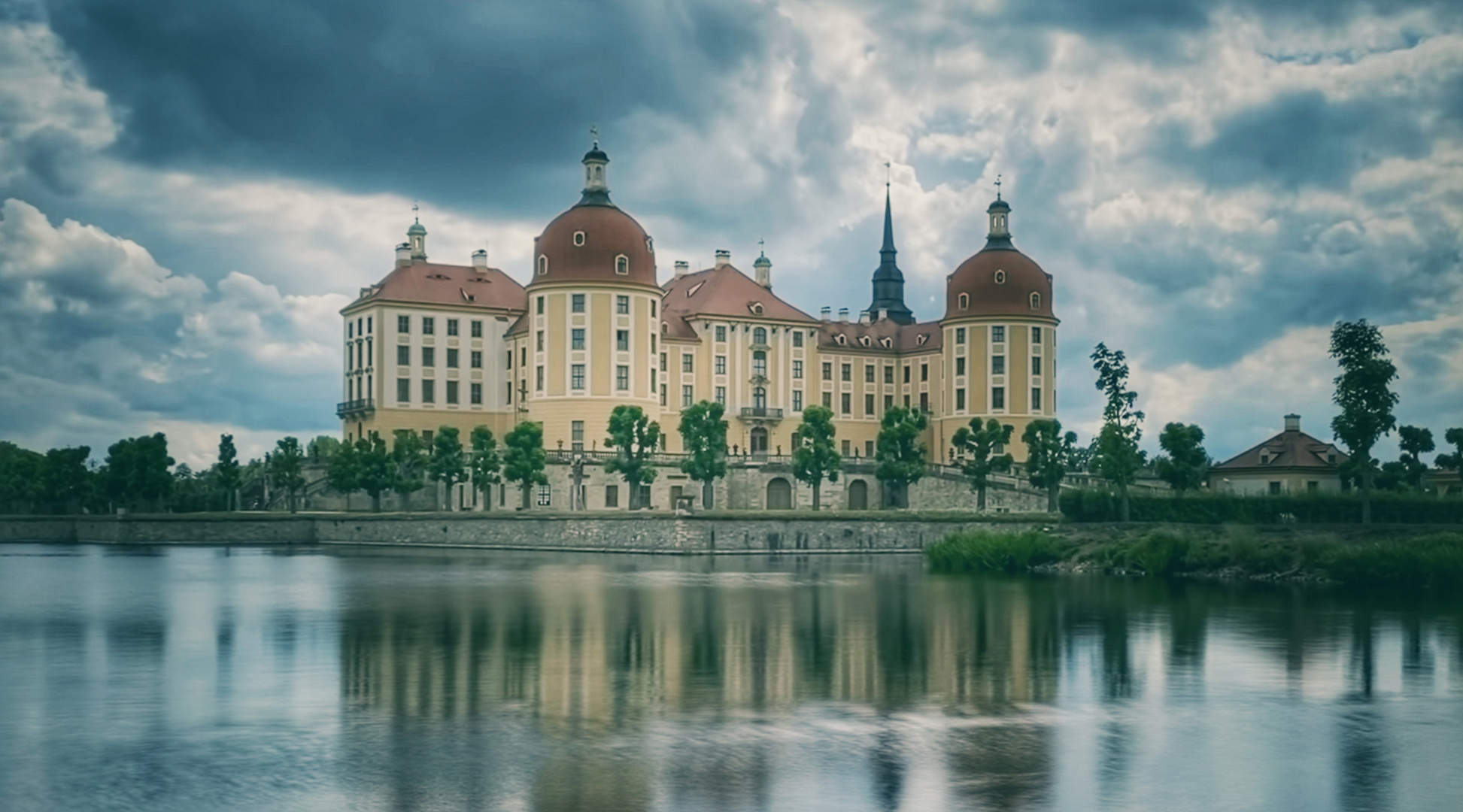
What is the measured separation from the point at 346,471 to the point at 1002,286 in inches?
1792

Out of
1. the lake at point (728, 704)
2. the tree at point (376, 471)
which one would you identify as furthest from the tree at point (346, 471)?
the lake at point (728, 704)

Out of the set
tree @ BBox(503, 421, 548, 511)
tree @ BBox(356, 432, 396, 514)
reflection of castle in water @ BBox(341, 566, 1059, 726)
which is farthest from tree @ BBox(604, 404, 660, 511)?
reflection of castle in water @ BBox(341, 566, 1059, 726)

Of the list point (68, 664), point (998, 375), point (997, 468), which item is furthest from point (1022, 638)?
point (998, 375)

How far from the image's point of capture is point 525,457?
86.1 m

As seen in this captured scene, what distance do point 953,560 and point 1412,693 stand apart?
35.7 m

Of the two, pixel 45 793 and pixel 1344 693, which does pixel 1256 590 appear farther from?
pixel 45 793

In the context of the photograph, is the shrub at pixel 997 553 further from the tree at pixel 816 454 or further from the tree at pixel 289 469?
the tree at pixel 289 469

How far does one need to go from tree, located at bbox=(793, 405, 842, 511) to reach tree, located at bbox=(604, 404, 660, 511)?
815 cm

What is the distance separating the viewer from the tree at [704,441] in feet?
287

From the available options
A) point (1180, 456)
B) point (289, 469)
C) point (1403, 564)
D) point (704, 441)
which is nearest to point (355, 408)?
point (289, 469)

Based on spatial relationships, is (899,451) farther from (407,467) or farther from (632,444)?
(407,467)

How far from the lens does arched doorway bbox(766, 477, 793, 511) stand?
95812 millimetres

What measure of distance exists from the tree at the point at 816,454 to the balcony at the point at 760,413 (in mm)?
16251

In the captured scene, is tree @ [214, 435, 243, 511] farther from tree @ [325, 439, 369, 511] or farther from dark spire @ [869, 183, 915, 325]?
dark spire @ [869, 183, 915, 325]
